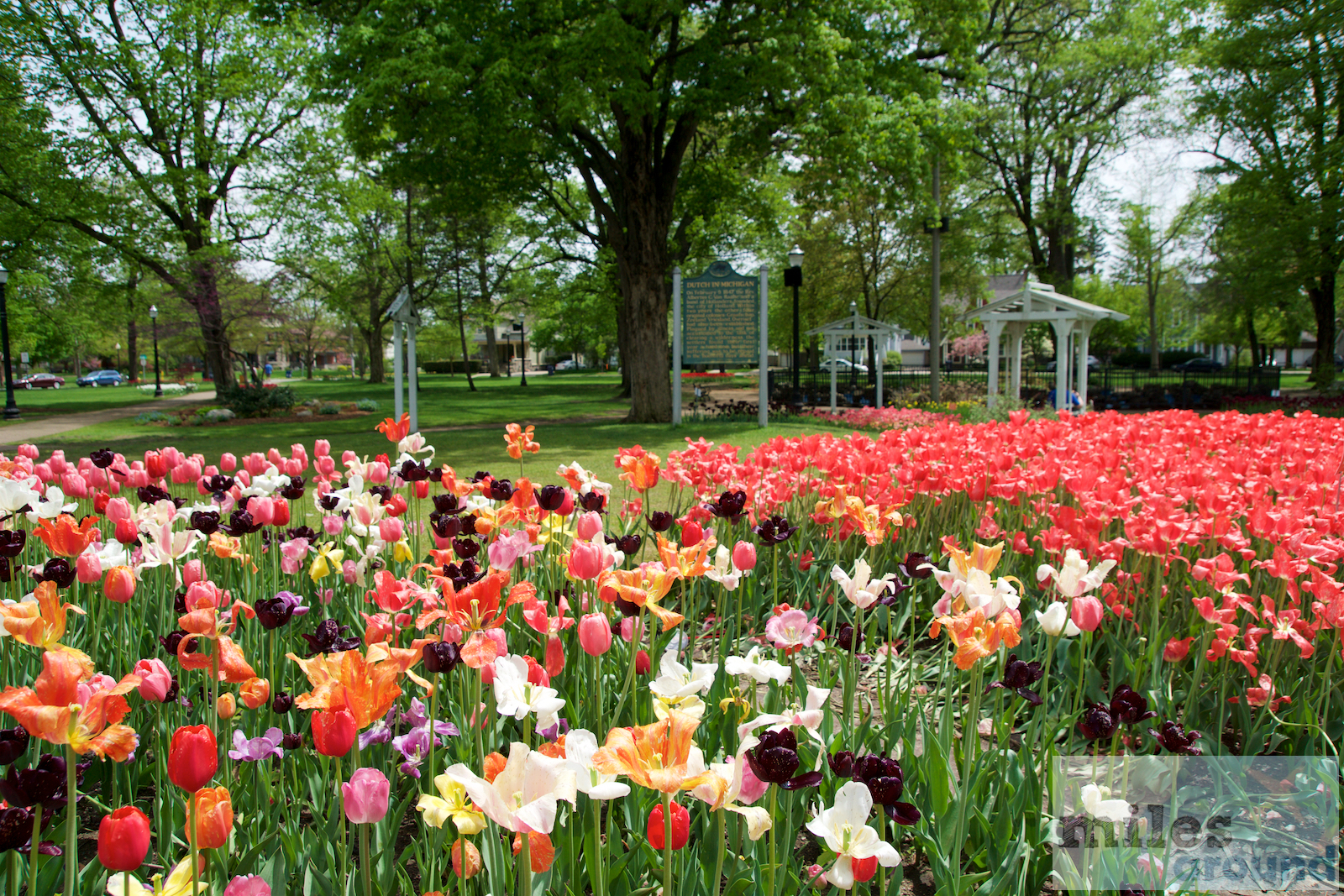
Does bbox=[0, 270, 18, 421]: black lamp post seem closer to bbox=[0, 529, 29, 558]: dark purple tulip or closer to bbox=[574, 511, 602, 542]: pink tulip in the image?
bbox=[0, 529, 29, 558]: dark purple tulip

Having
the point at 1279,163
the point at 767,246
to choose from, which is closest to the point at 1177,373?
the point at 1279,163

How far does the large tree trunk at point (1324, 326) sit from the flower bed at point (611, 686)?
2457cm

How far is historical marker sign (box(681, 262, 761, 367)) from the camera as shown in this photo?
16.5 meters

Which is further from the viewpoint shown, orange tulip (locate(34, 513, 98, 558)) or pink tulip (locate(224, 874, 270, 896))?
orange tulip (locate(34, 513, 98, 558))

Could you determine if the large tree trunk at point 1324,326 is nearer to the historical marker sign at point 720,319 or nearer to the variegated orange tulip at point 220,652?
the historical marker sign at point 720,319

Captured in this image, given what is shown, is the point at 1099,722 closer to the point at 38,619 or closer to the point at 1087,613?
the point at 1087,613

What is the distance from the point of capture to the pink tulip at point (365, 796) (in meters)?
1.15

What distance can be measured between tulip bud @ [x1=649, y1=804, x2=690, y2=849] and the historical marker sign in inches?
596

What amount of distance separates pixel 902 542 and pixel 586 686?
219cm

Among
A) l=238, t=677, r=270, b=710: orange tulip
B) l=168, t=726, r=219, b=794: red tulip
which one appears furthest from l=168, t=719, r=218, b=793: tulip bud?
l=238, t=677, r=270, b=710: orange tulip

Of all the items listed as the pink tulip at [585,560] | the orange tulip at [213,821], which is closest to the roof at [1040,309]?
the pink tulip at [585,560]

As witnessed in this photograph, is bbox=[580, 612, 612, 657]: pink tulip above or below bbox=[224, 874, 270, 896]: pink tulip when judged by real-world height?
above

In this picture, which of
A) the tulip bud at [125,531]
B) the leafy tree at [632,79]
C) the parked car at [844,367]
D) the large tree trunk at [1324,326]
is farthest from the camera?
the parked car at [844,367]

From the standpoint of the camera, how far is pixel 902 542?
4.14 metres
